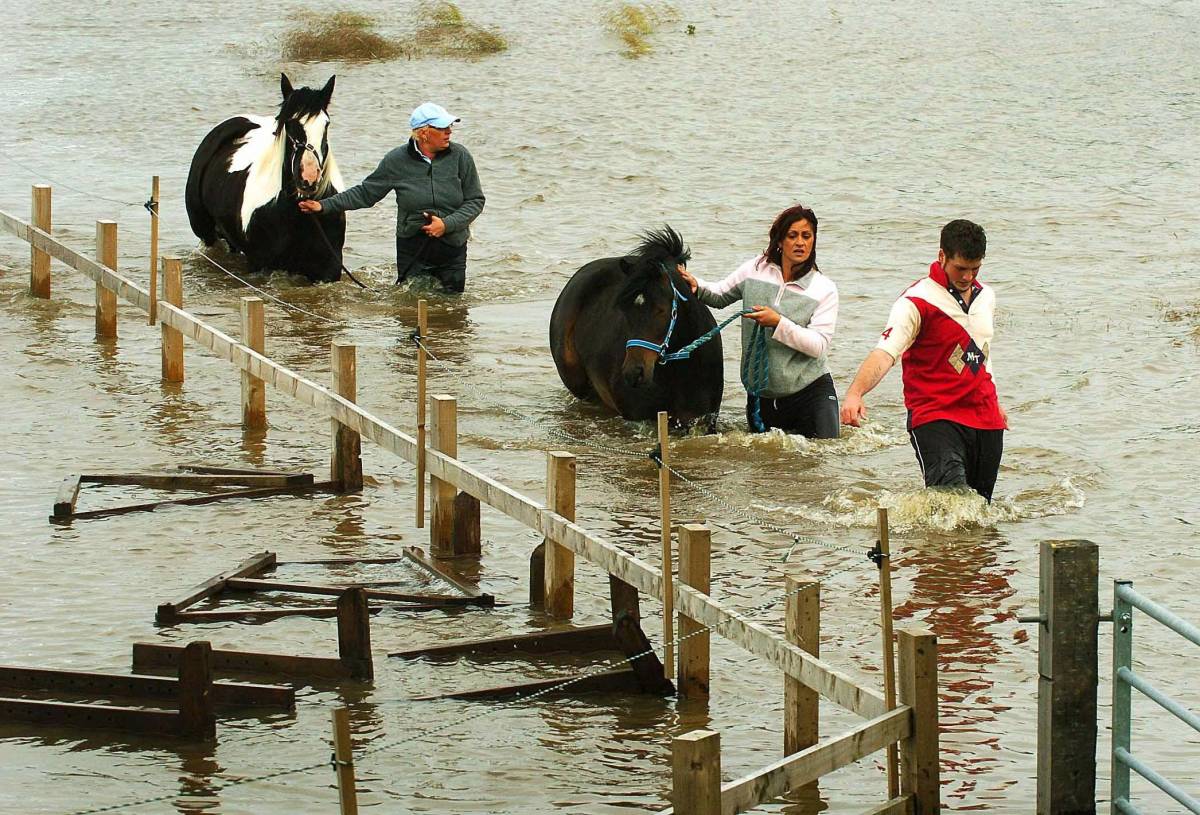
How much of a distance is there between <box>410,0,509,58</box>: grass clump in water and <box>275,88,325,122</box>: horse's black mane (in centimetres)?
1524

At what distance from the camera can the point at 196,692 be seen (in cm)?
579

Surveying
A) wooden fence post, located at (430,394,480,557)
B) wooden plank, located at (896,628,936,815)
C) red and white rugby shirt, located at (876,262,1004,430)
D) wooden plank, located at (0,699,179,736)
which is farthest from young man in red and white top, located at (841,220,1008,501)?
wooden plank, located at (0,699,179,736)

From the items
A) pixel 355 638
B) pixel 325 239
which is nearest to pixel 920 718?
pixel 355 638

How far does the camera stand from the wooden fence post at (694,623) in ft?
19.6

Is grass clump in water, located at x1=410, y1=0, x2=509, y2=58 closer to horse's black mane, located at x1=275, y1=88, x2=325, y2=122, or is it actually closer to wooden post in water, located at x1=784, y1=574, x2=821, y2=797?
horse's black mane, located at x1=275, y1=88, x2=325, y2=122

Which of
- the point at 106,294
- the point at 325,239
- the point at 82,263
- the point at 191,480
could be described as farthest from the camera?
the point at 325,239

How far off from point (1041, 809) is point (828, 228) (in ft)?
46.4

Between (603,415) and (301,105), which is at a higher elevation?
(301,105)

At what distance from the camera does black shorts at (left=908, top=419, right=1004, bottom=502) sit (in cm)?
811

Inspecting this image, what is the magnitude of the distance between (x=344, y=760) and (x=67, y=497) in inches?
185

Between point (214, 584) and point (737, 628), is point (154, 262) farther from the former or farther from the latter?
point (737, 628)

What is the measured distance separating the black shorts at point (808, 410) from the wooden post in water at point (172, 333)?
12.6ft

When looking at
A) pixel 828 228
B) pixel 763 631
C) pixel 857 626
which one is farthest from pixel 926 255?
pixel 763 631

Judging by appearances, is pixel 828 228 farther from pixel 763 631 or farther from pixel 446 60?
pixel 763 631
